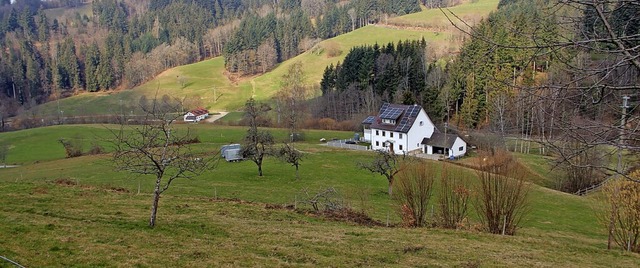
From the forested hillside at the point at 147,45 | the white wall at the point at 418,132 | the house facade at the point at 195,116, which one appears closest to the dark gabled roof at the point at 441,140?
the white wall at the point at 418,132

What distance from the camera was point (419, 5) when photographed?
556 feet

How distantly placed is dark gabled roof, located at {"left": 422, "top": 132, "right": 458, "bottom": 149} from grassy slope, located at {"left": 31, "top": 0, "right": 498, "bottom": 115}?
63842 millimetres

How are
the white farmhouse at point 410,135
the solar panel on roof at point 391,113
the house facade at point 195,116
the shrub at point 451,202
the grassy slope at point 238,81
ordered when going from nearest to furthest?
the shrub at point 451,202 → the white farmhouse at point 410,135 → the solar panel on roof at point 391,113 → the house facade at point 195,116 → the grassy slope at point 238,81

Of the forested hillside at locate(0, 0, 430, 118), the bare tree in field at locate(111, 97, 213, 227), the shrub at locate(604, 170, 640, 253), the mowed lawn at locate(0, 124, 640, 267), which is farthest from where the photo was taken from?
the forested hillside at locate(0, 0, 430, 118)

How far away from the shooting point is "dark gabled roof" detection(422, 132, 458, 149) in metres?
54.5

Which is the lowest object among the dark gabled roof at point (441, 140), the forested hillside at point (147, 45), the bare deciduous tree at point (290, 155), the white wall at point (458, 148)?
the white wall at point (458, 148)

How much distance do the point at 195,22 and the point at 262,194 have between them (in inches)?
6320

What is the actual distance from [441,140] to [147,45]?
144578mm

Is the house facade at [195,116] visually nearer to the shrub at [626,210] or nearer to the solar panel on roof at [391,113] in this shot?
the solar panel on roof at [391,113]

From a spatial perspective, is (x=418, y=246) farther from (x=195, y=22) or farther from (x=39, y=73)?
(x=195, y=22)

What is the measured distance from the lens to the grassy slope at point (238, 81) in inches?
4688

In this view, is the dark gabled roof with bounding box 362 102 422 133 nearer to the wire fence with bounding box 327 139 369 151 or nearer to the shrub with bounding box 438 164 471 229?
the wire fence with bounding box 327 139 369 151

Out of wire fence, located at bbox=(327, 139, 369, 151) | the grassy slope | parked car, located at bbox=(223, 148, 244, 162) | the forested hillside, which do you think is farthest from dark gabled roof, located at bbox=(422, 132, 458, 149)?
the forested hillside

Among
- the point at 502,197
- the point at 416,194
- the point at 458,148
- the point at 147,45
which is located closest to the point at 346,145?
the point at 458,148
